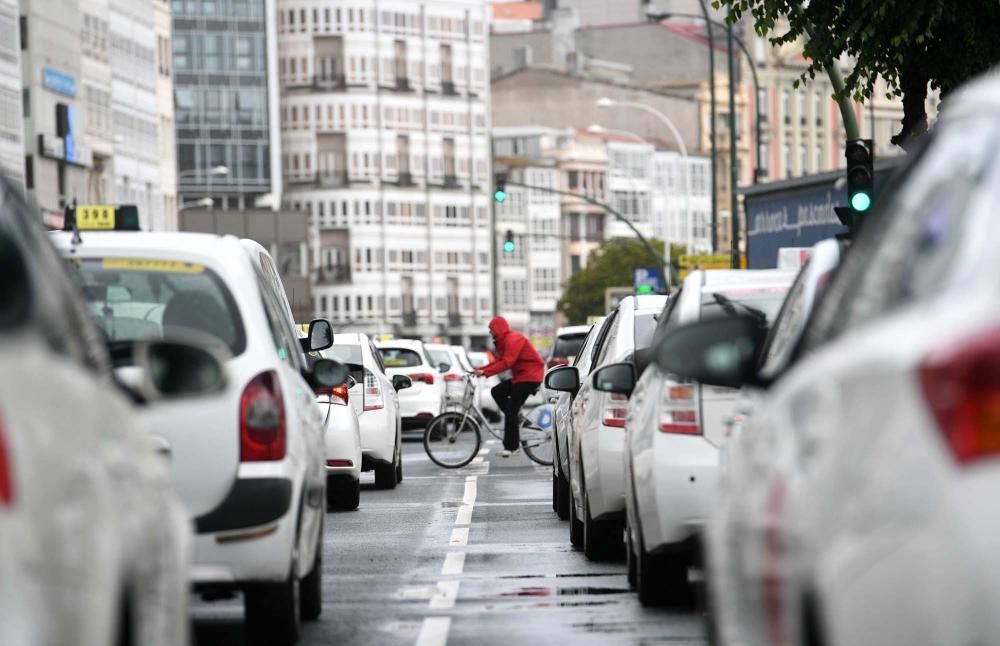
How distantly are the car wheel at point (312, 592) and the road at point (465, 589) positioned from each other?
7cm

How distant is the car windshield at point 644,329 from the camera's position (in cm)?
1678

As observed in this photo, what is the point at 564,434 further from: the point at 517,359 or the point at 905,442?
the point at 905,442

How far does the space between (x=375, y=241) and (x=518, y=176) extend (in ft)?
43.1

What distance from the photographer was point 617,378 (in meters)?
13.9

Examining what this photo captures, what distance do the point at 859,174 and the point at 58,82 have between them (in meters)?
76.8

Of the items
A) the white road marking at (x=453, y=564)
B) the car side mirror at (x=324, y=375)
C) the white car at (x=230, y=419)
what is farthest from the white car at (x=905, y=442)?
the white road marking at (x=453, y=564)

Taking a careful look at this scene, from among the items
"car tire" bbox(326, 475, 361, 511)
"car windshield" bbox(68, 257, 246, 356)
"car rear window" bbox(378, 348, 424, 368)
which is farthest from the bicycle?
"car windshield" bbox(68, 257, 246, 356)

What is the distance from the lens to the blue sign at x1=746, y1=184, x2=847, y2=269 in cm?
5181

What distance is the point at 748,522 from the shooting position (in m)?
5.90

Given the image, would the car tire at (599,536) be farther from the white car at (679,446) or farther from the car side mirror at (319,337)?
the car side mirror at (319,337)

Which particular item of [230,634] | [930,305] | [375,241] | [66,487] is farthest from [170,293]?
[375,241]

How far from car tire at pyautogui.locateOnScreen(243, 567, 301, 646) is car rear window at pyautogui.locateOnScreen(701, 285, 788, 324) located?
2.79 meters

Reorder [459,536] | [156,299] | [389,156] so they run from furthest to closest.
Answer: [389,156], [459,536], [156,299]

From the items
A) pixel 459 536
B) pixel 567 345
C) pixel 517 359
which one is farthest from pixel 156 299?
pixel 567 345
